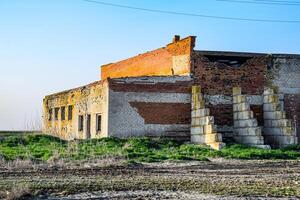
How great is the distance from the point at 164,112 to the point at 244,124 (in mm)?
3855

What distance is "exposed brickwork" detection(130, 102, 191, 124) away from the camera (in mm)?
25656

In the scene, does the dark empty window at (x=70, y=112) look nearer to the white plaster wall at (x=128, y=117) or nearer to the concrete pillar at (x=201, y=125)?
the white plaster wall at (x=128, y=117)

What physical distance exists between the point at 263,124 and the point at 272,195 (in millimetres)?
16200

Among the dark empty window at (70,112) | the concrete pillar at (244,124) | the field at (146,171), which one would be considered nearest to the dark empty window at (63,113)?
the dark empty window at (70,112)

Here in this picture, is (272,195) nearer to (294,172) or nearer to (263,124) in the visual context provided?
(294,172)

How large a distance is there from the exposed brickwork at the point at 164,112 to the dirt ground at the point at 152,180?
6701 mm

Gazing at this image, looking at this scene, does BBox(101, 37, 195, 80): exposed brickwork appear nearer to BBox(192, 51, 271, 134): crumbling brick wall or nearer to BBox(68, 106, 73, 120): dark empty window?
BBox(192, 51, 271, 134): crumbling brick wall

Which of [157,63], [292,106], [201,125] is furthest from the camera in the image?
[157,63]

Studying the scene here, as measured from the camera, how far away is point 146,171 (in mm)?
15914

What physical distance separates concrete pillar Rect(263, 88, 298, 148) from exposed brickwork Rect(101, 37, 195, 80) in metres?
4.31

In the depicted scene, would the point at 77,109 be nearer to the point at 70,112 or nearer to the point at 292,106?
the point at 70,112

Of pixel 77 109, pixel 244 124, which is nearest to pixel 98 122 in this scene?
pixel 77 109

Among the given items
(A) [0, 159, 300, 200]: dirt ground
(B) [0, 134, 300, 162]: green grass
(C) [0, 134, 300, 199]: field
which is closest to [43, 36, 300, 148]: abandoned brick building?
(B) [0, 134, 300, 162]: green grass

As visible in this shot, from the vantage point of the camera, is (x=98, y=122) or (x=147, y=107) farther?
(x=98, y=122)
